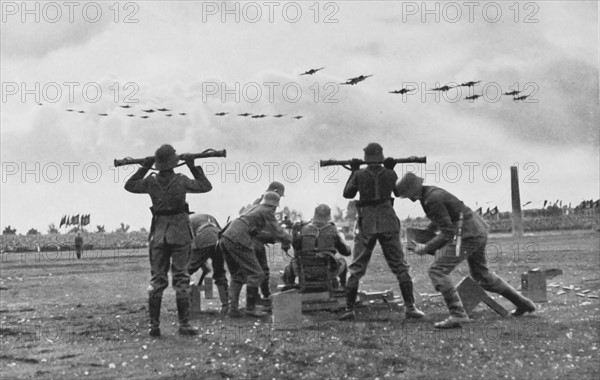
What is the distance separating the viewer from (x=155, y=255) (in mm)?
9711

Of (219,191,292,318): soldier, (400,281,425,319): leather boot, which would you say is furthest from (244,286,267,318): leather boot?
(400,281,425,319): leather boot

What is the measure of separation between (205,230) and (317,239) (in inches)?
74.4

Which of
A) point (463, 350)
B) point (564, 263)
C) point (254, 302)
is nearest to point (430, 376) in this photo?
point (463, 350)

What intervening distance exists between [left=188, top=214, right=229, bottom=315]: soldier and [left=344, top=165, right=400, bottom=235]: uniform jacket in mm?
2535

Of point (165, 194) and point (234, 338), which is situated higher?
point (165, 194)

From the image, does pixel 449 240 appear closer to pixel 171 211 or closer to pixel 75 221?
pixel 171 211

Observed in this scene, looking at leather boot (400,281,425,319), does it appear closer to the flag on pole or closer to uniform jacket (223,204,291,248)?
uniform jacket (223,204,291,248)

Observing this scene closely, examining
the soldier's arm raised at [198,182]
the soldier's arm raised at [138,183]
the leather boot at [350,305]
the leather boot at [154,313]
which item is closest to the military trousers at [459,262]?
the leather boot at [350,305]

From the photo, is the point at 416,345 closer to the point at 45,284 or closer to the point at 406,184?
the point at 406,184

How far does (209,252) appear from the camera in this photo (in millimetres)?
12086

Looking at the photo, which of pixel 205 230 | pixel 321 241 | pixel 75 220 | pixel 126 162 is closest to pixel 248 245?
Result: pixel 205 230

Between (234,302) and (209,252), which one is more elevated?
(209,252)

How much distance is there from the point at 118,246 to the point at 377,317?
46.5m

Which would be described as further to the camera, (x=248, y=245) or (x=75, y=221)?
(x=75, y=221)
